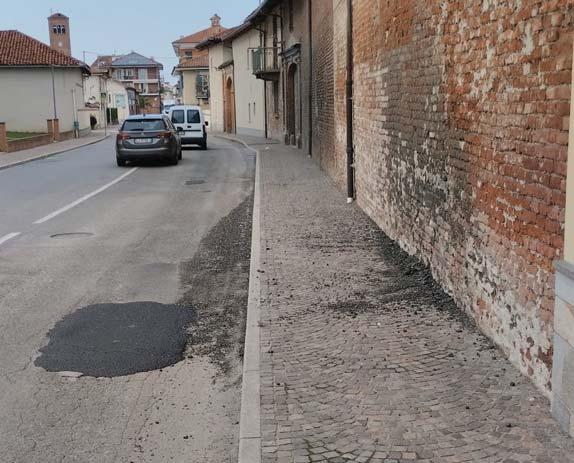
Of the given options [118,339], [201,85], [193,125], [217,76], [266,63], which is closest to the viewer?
[118,339]

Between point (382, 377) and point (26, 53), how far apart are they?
165ft

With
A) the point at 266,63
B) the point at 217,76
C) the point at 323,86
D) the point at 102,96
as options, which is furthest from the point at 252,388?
the point at 102,96

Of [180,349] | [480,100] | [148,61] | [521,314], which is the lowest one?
[180,349]

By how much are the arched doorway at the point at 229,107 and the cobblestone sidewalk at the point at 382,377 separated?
48960 mm

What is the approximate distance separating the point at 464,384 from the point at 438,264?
2634 mm

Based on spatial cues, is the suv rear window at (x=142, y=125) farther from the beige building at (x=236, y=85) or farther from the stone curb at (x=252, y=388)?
the stone curb at (x=252, y=388)

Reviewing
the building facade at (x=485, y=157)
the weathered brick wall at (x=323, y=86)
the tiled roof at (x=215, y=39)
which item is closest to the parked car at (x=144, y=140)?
the weathered brick wall at (x=323, y=86)

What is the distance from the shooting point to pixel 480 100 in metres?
5.73

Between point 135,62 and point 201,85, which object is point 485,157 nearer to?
point 201,85

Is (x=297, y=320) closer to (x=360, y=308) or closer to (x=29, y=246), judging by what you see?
(x=360, y=308)

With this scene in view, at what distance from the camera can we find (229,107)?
58.8m

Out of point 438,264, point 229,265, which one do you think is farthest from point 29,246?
point 438,264

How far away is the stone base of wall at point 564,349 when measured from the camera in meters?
3.85

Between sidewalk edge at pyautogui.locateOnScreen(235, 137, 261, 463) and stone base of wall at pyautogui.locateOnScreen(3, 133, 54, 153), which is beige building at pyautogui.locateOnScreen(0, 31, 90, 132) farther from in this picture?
sidewalk edge at pyautogui.locateOnScreen(235, 137, 261, 463)
